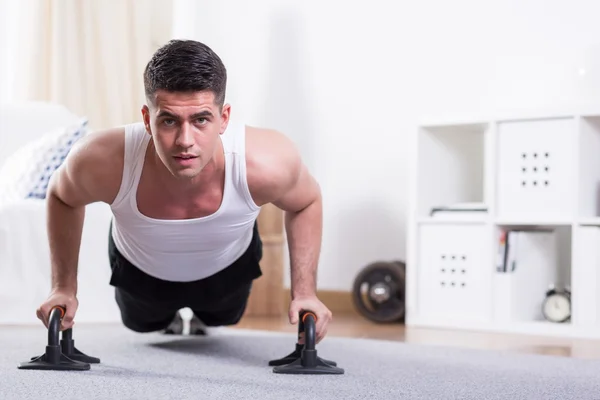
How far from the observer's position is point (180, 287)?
6.27 ft

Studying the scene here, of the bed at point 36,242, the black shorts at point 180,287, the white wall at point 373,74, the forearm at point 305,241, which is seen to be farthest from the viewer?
the white wall at point 373,74

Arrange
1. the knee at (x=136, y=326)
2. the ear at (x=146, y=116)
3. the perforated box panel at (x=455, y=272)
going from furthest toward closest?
the perforated box panel at (x=455, y=272) < the knee at (x=136, y=326) < the ear at (x=146, y=116)

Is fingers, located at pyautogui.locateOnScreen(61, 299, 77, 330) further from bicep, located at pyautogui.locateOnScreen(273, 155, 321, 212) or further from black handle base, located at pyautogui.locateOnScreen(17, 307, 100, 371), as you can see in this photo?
bicep, located at pyautogui.locateOnScreen(273, 155, 321, 212)

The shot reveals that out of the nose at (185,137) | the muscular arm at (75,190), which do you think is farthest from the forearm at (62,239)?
the nose at (185,137)

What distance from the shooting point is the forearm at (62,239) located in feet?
5.41

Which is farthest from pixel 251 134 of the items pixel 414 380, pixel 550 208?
pixel 550 208

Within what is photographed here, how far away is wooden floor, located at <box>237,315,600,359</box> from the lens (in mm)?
2289

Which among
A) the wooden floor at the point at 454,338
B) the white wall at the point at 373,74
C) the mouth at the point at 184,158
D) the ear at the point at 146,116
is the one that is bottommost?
the wooden floor at the point at 454,338

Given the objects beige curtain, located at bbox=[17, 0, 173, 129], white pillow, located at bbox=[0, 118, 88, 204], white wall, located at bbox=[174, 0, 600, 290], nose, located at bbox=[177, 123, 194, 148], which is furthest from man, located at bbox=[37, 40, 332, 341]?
beige curtain, located at bbox=[17, 0, 173, 129]

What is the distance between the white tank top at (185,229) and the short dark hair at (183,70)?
0.17m

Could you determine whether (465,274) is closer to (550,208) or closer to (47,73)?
(550,208)

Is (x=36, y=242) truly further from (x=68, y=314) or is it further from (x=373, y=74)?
(x=373, y=74)

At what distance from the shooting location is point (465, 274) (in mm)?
2855

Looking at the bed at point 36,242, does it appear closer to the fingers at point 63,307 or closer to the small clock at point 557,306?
the fingers at point 63,307
